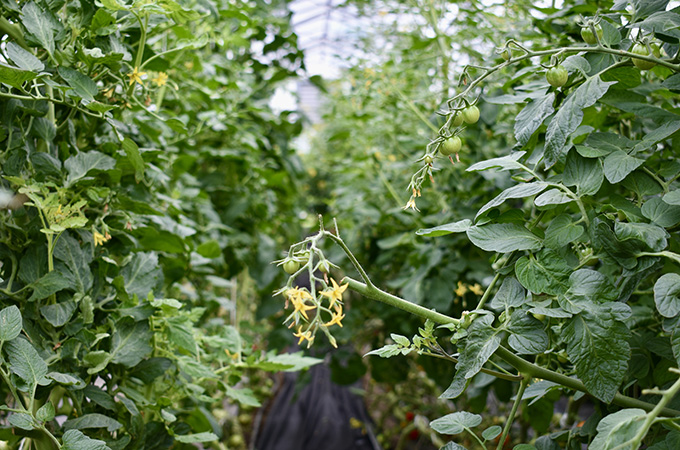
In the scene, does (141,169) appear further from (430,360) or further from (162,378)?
(430,360)

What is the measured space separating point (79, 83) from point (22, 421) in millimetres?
442

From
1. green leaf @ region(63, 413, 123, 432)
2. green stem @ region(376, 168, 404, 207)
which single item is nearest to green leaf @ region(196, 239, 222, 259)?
green leaf @ region(63, 413, 123, 432)

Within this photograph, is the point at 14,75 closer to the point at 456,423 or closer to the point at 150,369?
the point at 150,369

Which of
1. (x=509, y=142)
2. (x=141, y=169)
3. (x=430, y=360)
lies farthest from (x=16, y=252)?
(x=509, y=142)

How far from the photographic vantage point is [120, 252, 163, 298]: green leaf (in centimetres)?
81

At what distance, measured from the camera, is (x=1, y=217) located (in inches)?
27.5

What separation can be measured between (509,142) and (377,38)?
1.49 meters

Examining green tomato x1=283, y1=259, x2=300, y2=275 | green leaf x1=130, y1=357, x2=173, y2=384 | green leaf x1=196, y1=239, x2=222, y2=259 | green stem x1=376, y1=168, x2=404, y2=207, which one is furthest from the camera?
green stem x1=376, y1=168, x2=404, y2=207

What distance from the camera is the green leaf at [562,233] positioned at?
0.57 metres

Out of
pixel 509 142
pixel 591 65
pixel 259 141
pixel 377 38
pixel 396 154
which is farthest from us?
pixel 377 38

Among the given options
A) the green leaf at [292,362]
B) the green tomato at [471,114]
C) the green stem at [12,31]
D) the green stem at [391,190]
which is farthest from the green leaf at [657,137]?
the green stem at [391,190]

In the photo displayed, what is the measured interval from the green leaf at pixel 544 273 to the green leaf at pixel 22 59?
0.66m

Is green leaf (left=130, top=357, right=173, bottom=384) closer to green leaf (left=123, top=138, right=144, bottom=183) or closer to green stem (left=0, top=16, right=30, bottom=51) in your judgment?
green leaf (left=123, top=138, right=144, bottom=183)

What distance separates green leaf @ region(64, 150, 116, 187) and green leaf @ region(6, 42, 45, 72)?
0.14m
